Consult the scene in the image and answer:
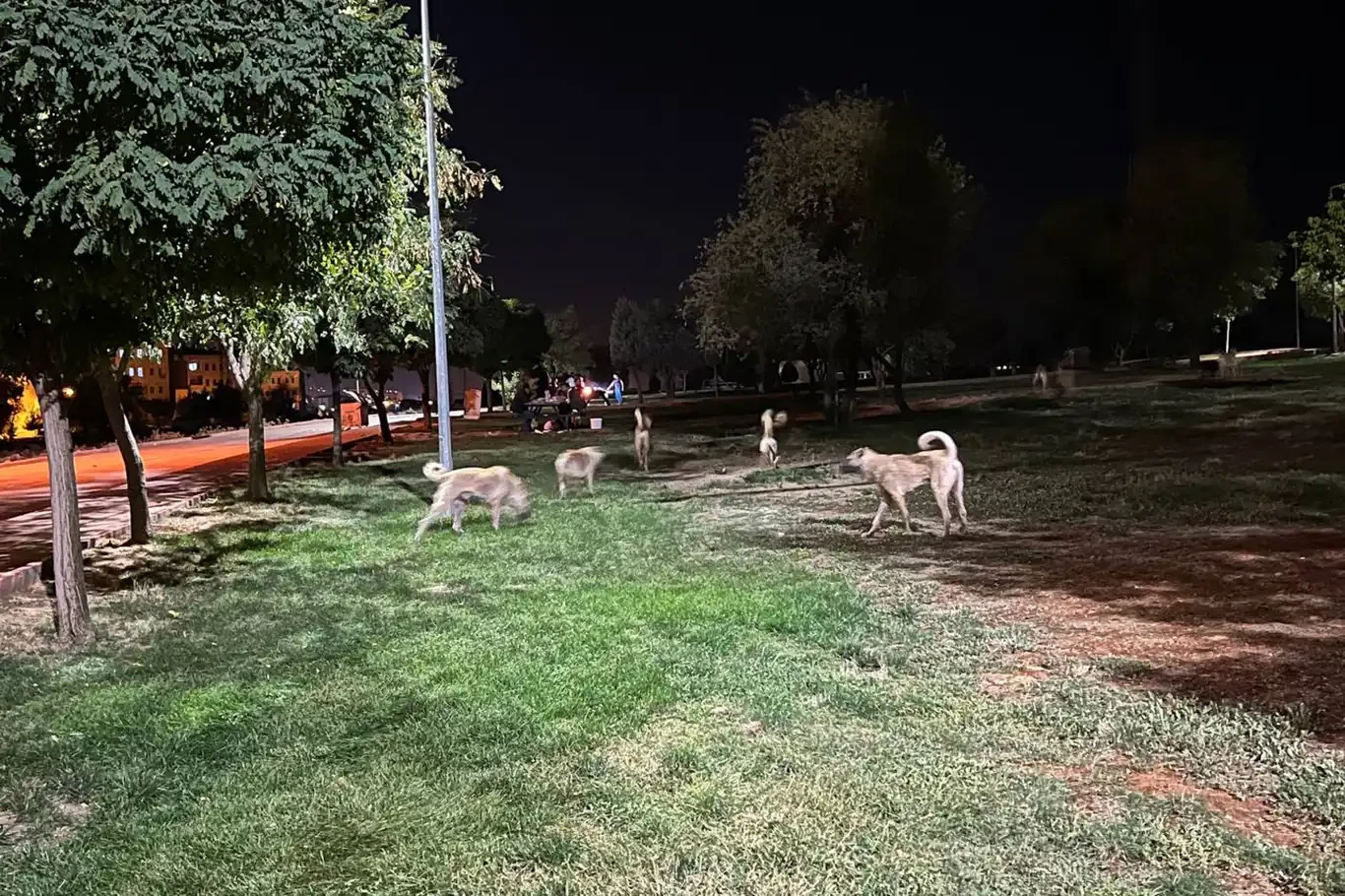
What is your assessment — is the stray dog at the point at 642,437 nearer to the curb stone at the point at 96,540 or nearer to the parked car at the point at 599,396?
the curb stone at the point at 96,540

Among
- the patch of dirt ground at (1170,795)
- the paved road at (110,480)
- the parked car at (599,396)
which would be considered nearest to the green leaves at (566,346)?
the parked car at (599,396)

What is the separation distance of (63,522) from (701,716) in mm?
5324

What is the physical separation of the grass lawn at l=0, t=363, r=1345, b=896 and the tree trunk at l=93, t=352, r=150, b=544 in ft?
2.04

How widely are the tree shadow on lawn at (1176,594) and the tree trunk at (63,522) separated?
6707 mm

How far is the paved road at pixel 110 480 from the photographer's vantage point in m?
14.2

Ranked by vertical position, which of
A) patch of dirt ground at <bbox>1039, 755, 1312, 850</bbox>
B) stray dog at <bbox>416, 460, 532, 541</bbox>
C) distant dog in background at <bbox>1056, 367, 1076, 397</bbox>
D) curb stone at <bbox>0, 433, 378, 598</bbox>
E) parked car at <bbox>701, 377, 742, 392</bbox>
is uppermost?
parked car at <bbox>701, 377, 742, 392</bbox>

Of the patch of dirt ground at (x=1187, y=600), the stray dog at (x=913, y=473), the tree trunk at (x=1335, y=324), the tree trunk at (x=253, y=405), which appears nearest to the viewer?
the patch of dirt ground at (x=1187, y=600)

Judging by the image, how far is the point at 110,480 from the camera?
21672mm

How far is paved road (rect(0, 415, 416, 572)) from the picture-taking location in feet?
46.5

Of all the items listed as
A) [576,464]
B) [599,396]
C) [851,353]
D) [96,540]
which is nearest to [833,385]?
[851,353]

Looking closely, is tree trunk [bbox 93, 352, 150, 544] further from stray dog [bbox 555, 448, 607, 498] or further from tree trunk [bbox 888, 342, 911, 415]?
tree trunk [bbox 888, 342, 911, 415]

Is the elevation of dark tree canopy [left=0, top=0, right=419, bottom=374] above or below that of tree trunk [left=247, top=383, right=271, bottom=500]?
above

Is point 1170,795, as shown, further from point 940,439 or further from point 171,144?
point 940,439

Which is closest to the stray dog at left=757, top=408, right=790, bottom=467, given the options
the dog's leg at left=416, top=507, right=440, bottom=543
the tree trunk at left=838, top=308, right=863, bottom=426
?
the dog's leg at left=416, top=507, right=440, bottom=543
